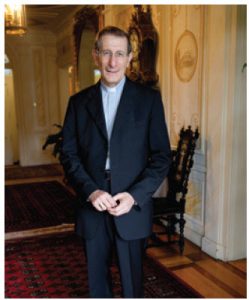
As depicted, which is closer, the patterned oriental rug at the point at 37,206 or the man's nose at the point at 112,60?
the man's nose at the point at 112,60

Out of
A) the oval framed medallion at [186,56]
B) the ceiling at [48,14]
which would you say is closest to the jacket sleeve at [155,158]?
the oval framed medallion at [186,56]

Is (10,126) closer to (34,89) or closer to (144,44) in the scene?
(34,89)

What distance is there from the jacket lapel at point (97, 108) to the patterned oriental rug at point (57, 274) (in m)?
1.32

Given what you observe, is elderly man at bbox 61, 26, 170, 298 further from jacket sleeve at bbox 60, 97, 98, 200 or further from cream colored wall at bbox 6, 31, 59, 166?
cream colored wall at bbox 6, 31, 59, 166

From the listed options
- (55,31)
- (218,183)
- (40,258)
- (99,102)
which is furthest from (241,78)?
(55,31)

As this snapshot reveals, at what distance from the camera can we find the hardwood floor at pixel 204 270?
7.37ft

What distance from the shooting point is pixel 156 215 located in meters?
2.63

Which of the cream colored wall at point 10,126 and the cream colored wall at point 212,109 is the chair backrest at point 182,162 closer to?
the cream colored wall at point 212,109

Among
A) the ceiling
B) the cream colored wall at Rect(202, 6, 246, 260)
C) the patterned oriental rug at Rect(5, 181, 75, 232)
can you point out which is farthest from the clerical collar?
the ceiling

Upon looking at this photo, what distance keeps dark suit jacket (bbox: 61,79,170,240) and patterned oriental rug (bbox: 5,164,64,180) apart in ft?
16.8

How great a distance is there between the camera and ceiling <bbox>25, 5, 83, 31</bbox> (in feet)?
18.3

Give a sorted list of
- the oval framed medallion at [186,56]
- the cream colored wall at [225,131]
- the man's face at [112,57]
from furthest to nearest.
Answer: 1. the oval framed medallion at [186,56]
2. the cream colored wall at [225,131]
3. the man's face at [112,57]

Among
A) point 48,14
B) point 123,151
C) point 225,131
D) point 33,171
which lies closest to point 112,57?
point 123,151

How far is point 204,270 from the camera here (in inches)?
99.0
